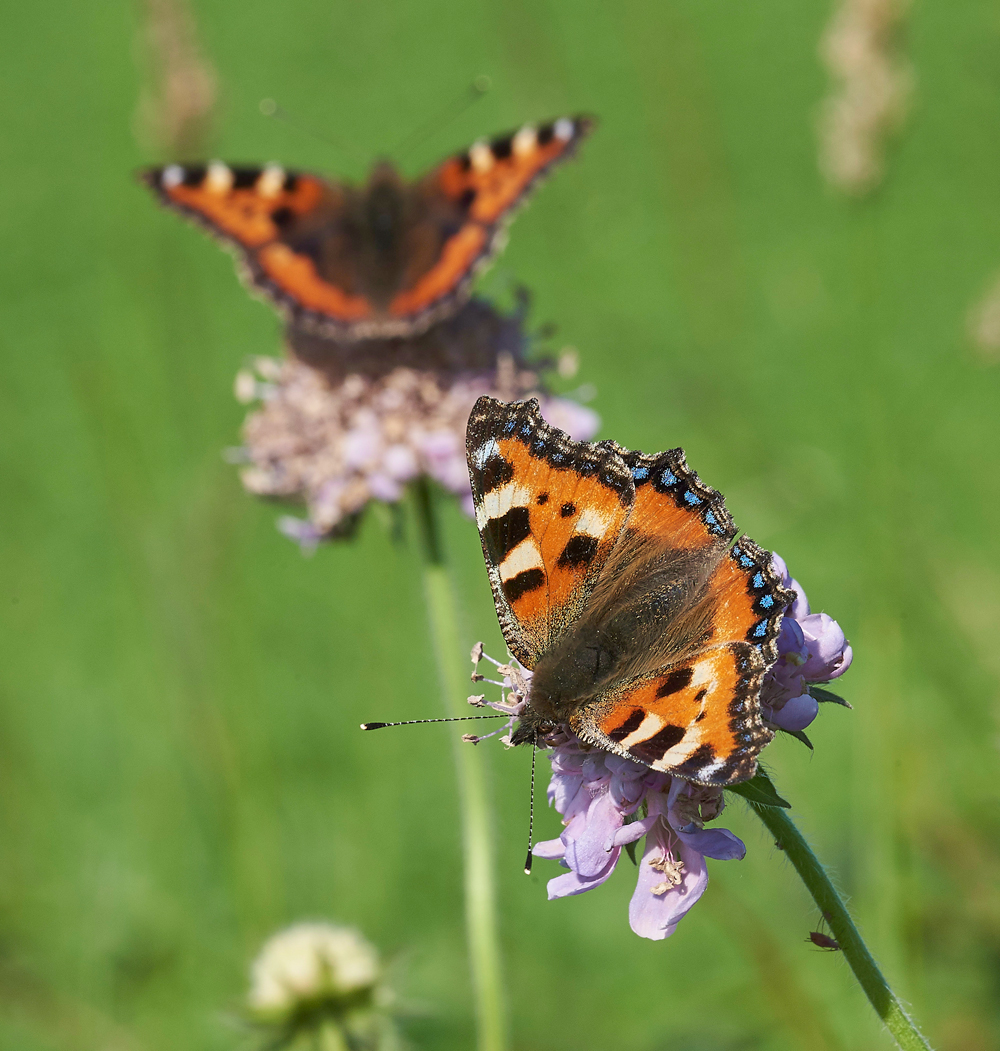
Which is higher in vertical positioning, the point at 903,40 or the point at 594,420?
the point at 903,40

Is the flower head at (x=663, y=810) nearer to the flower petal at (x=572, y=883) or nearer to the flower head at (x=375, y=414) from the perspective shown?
the flower petal at (x=572, y=883)

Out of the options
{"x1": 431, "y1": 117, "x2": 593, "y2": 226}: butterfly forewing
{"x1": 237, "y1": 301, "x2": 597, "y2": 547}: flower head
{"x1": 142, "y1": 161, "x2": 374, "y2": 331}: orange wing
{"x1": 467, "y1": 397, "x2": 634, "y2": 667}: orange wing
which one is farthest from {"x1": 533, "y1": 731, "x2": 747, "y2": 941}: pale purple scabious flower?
{"x1": 431, "y1": 117, "x2": 593, "y2": 226}: butterfly forewing


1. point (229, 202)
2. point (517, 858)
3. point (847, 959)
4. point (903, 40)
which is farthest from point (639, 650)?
point (517, 858)

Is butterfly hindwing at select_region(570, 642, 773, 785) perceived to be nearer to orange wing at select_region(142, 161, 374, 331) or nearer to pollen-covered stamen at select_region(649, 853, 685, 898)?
pollen-covered stamen at select_region(649, 853, 685, 898)

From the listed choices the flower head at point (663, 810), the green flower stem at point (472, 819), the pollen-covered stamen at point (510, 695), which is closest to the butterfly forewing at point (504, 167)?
the green flower stem at point (472, 819)

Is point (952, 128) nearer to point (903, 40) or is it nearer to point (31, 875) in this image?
point (903, 40)

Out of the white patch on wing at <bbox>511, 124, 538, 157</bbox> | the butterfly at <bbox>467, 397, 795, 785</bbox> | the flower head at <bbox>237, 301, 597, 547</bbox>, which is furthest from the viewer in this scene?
the white patch on wing at <bbox>511, 124, 538, 157</bbox>
